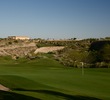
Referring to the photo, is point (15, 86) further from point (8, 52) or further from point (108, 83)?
point (8, 52)

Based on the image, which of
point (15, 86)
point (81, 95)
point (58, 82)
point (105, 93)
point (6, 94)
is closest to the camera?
point (6, 94)

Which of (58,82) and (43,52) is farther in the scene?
(43,52)

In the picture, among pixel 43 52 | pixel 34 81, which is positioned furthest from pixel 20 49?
pixel 34 81

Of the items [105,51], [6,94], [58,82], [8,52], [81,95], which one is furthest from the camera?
[8,52]

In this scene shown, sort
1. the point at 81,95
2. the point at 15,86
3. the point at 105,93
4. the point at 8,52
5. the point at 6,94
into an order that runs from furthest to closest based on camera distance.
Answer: the point at 8,52
the point at 15,86
the point at 105,93
the point at 81,95
the point at 6,94

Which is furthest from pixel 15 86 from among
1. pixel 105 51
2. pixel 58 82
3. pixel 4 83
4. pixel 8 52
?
pixel 8 52

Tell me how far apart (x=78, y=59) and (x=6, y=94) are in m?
47.2

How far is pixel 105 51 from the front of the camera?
61.1 m

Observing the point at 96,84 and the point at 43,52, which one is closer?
the point at 96,84

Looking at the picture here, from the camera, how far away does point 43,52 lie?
90375 mm

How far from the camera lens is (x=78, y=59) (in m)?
63.5

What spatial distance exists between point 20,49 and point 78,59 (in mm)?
27008

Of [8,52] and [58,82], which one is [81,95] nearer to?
[58,82]

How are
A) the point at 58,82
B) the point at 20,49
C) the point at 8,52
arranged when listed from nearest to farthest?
1. the point at 58,82
2. the point at 8,52
3. the point at 20,49
